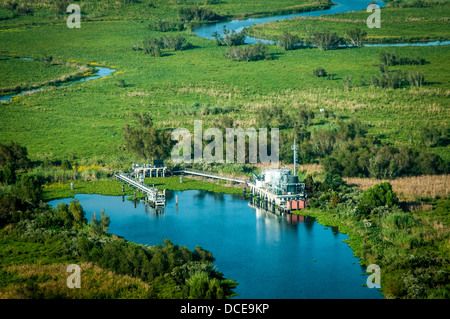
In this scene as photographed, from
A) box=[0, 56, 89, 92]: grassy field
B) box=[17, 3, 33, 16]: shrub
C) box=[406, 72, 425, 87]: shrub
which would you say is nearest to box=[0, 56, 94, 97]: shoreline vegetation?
box=[0, 56, 89, 92]: grassy field

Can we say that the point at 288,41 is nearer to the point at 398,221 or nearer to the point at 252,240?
the point at 398,221

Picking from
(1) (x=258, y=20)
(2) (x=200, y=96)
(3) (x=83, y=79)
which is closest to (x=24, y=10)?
(1) (x=258, y=20)

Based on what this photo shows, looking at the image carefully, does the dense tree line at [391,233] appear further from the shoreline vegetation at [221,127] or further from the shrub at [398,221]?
the shoreline vegetation at [221,127]

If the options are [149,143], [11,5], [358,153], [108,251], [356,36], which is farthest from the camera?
[11,5]

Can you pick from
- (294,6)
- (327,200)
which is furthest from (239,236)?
(294,6)

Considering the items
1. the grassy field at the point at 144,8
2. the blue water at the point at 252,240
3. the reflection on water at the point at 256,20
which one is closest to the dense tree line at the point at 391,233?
the blue water at the point at 252,240

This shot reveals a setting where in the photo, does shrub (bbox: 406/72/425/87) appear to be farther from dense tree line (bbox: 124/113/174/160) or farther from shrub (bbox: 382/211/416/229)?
shrub (bbox: 382/211/416/229)
